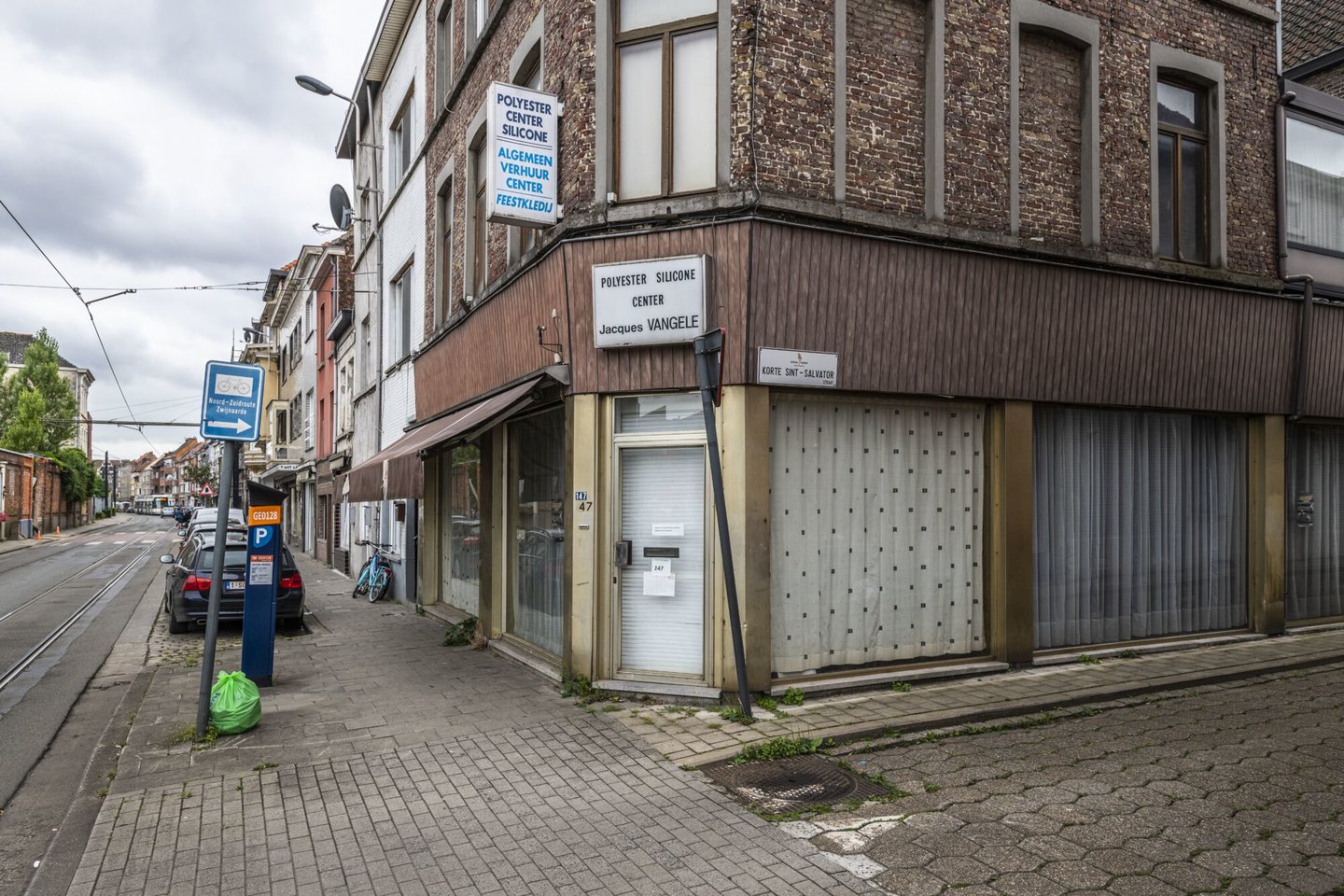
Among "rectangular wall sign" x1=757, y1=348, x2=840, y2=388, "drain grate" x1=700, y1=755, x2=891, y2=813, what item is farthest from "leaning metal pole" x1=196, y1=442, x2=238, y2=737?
"rectangular wall sign" x1=757, y1=348, x2=840, y2=388

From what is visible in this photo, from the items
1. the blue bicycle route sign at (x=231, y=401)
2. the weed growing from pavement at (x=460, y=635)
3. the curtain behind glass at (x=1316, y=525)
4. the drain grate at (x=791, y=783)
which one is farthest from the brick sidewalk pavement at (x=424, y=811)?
the curtain behind glass at (x=1316, y=525)

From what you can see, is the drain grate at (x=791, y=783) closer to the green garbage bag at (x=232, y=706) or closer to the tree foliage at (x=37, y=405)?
the green garbage bag at (x=232, y=706)

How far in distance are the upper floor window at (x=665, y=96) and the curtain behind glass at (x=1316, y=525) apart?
864cm

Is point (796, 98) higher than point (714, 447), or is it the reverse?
point (796, 98)

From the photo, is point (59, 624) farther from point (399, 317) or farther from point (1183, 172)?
point (1183, 172)

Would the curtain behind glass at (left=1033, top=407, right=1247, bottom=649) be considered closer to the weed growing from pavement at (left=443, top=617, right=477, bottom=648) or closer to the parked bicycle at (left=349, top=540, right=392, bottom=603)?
the weed growing from pavement at (left=443, top=617, right=477, bottom=648)

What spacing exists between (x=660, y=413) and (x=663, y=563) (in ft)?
4.38

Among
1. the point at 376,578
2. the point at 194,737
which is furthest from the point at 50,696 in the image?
the point at 376,578

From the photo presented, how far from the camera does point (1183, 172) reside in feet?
34.2

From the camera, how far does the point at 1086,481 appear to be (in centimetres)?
959

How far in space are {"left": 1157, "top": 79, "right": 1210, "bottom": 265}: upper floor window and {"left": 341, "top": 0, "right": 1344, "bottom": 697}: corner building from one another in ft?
0.13

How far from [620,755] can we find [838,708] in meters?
1.97

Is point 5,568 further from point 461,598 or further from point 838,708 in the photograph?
point 838,708

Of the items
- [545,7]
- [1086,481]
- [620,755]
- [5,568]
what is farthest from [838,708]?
[5,568]
